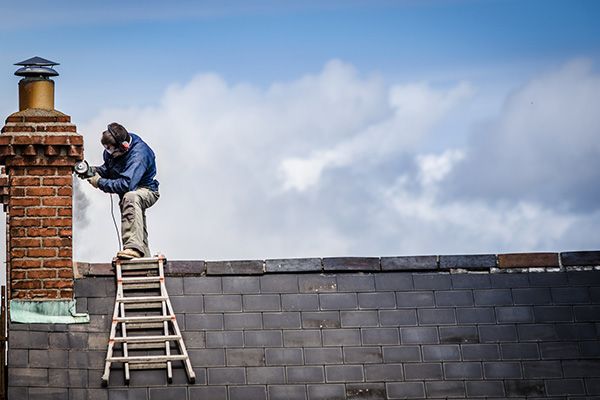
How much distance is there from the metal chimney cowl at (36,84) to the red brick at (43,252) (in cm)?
158

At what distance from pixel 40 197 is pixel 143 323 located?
1.67 m

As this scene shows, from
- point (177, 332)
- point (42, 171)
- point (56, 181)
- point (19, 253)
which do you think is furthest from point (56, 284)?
point (177, 332)

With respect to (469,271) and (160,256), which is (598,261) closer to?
(469,271)

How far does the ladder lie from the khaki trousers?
1.15ft

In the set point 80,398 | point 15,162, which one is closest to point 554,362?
point 80,398

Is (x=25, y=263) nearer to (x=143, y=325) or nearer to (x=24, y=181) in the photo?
(x=24, y=181)

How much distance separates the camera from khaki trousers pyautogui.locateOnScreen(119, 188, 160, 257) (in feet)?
38.8

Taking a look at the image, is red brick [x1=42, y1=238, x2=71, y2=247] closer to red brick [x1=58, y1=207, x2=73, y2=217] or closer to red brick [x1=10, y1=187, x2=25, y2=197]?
red brick [x1=58, y1=207, x2=73, y2=217]

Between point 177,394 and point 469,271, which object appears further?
point 469,271

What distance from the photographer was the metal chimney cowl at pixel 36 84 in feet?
39.2

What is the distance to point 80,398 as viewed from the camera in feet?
34.7

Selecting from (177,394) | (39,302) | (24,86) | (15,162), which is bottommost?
(177,394)

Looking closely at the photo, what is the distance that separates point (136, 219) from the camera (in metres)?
12.0

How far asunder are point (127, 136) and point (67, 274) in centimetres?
177
